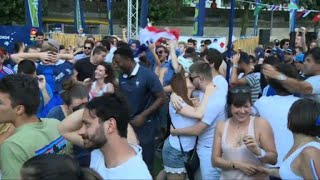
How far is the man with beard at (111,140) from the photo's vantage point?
9.03 ft

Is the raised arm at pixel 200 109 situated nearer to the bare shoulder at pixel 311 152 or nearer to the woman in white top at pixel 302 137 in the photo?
the woman in white top at pixel 302 137

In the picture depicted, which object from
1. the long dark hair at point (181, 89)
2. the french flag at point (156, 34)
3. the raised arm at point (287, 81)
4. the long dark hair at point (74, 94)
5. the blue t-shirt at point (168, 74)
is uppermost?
the french flag at point (156, 34)

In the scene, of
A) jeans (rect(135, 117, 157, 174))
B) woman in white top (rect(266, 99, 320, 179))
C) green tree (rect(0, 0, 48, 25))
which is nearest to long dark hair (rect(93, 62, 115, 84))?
jeans (rect(135, 117, 157, 174))

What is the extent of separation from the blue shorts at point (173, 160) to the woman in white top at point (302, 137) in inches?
73.9

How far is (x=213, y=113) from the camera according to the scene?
193 inches

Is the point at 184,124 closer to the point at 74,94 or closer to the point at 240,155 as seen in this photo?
the point at 240,155

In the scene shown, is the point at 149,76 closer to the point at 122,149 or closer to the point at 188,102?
the point at 188,102

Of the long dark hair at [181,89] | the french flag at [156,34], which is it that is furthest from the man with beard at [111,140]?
the french flag at [156,34]

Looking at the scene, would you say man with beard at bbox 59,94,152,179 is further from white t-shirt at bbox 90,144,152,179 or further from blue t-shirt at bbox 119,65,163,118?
blue t-shirt at bbox 119,65,163,118

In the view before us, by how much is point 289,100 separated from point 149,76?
6.14 ft

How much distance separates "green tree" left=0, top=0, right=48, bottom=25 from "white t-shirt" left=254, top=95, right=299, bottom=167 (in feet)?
110

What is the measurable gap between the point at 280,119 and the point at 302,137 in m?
0.96

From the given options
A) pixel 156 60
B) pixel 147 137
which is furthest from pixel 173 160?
pixel 156 60

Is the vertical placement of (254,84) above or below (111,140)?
below
